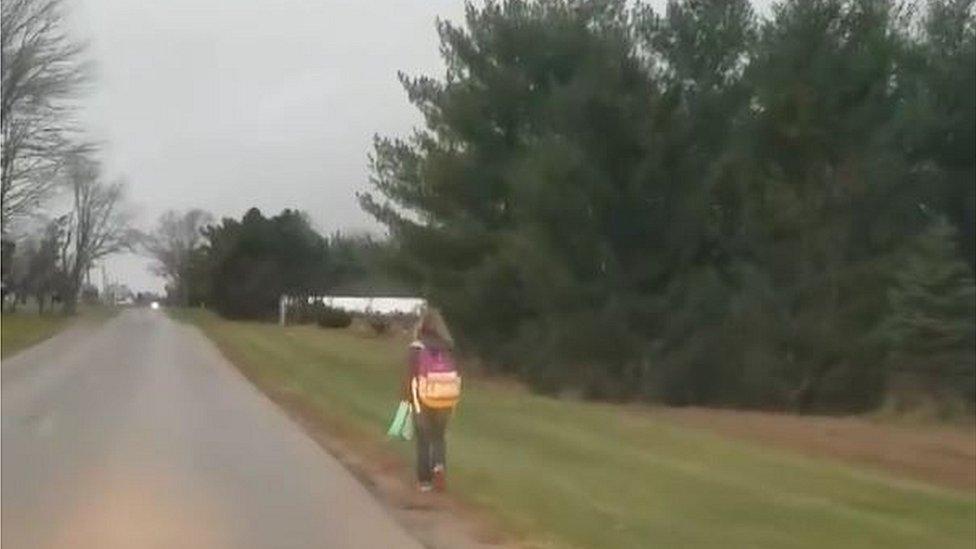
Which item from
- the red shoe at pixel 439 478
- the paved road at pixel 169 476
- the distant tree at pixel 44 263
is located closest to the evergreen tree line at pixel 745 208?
the paved road at pixel 169 476

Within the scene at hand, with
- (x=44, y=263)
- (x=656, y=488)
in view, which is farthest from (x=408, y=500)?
(x=44, y=263)

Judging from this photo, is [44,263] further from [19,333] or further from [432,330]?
[432,330]

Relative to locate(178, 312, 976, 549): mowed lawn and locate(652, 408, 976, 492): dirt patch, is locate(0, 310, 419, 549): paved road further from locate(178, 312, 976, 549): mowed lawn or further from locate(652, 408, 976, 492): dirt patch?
locate(652, 408, 976, 492): dirt patch

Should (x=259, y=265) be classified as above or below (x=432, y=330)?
above

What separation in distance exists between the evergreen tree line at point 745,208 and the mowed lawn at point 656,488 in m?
6.13

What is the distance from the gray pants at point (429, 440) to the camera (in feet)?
52.9

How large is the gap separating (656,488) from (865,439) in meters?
11.2

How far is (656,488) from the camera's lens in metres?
16.6

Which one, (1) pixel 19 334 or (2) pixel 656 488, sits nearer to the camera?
(2) pixel 656 488

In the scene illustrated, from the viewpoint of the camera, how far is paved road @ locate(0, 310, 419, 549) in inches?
511

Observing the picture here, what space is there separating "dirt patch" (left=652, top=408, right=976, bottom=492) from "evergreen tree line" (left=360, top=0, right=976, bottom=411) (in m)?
2.05

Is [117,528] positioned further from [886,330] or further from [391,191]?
[391,191]

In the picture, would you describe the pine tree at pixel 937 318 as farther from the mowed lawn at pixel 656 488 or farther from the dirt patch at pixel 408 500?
the dirt patch at pixel 408 500

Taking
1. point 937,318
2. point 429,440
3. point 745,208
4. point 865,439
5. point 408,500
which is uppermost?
point 745,208
